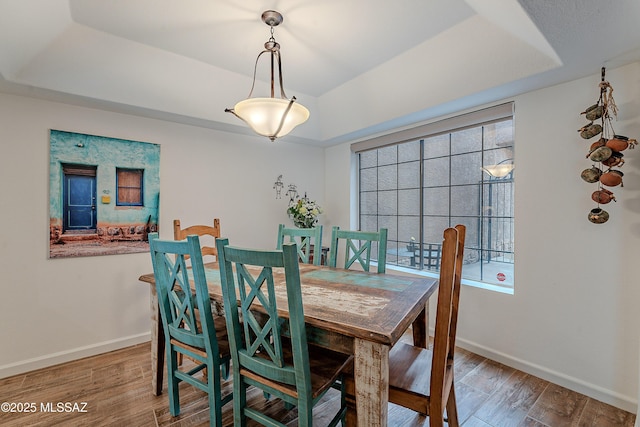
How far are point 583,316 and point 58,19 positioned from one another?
4.01 metres

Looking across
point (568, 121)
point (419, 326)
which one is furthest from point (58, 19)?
point (568, 121)

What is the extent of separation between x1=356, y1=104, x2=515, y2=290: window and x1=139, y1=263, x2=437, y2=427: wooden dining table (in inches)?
48.5

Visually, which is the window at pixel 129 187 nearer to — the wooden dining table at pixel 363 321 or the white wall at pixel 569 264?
the wooden dining table at pixel 363 321

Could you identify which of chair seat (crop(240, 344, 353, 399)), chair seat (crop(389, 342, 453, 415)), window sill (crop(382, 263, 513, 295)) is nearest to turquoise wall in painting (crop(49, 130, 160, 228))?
chair seat (crop(240, 344, 353, 399))

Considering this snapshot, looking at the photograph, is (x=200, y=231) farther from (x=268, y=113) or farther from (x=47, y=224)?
(x=268, y=113)

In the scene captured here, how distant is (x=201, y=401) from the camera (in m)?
1.89

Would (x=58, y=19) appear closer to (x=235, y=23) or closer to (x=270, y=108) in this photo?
(x=235, y=23)

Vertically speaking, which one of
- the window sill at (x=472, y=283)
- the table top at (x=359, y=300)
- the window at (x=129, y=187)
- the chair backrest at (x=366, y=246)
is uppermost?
the window at (x=129, y=187)

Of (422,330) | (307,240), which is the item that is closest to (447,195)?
(307,240)

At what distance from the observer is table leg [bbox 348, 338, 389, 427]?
3.60ft

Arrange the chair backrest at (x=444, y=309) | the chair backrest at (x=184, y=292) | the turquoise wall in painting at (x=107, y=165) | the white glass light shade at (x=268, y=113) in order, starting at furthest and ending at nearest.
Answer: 1. the turquoise wall in painting at (x=107, y=165)
2. the white glass light shade at (x=268, y=113)
3. the chair backrest at (x=184, y=292)
4. the chair backrest at (x=444, y=309)

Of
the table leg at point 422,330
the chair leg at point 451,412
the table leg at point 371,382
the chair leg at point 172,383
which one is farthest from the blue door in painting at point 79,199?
the chair leg at point 451,412

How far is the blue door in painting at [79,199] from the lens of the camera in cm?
241

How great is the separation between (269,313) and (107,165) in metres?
2.29
